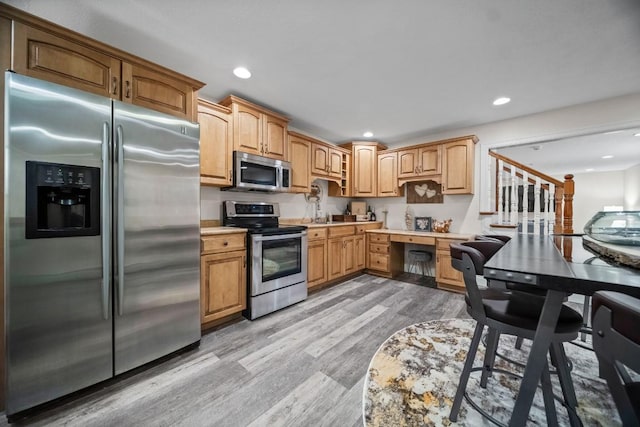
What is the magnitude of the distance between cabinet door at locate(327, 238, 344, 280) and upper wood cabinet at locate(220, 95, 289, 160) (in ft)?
4.63

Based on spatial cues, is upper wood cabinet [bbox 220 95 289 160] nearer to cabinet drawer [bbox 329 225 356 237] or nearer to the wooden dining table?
cabinet drawer [bbox 329 225 356 237]

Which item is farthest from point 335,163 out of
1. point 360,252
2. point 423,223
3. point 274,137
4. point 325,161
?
point 423,223

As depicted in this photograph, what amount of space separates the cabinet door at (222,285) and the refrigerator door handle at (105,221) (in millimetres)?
721

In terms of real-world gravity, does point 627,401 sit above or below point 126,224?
below

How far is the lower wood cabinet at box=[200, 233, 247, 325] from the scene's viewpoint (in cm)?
223

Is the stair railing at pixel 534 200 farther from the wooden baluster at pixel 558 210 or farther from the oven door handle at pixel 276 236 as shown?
the oven door handle at pixel 276 236

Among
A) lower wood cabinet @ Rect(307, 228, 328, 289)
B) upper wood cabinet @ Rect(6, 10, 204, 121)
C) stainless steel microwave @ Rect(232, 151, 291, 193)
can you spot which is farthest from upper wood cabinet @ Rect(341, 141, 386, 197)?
upper wood cabinet @ Rect(6, 10, 204, 121)

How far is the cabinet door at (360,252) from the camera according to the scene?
4.05 meters

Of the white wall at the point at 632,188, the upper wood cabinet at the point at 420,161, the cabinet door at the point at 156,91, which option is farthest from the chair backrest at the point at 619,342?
the white wall at the point at 632,188

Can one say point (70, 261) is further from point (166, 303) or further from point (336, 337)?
point (336, 337)

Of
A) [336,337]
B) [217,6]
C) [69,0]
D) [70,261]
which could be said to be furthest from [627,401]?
[69,0]

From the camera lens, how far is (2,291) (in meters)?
1.37

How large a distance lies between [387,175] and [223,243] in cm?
305

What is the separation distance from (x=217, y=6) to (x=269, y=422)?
8.24ft
